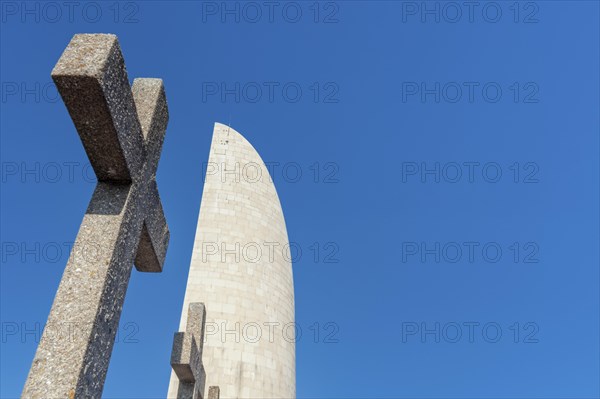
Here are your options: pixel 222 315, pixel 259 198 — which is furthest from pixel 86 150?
pixel 259 198

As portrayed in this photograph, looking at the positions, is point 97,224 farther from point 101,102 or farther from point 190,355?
point 190,355

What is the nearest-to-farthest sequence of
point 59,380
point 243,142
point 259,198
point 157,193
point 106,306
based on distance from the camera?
point 59,380, point 106,306, point 157,193, point 259,198, point 243,142

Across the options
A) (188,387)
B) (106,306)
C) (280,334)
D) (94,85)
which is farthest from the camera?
(280,334)

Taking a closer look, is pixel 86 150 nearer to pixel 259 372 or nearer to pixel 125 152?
pixel 125 152

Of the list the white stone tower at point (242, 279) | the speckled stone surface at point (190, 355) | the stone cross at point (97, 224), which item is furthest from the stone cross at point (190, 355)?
the white stone tower at point (242, 279)

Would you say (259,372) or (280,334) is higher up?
(280,334)

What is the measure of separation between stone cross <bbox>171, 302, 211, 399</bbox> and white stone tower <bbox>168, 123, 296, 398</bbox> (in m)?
3.57

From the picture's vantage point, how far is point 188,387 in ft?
19.8

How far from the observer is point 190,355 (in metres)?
5.52

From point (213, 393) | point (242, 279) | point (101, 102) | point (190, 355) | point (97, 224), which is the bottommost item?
point (97, 224)

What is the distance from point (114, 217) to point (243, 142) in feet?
38.7

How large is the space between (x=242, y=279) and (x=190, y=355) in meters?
5.49

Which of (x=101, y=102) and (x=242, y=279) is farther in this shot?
(x=242, y=279)

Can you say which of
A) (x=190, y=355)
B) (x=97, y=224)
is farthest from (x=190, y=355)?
(x=97, y=224)
